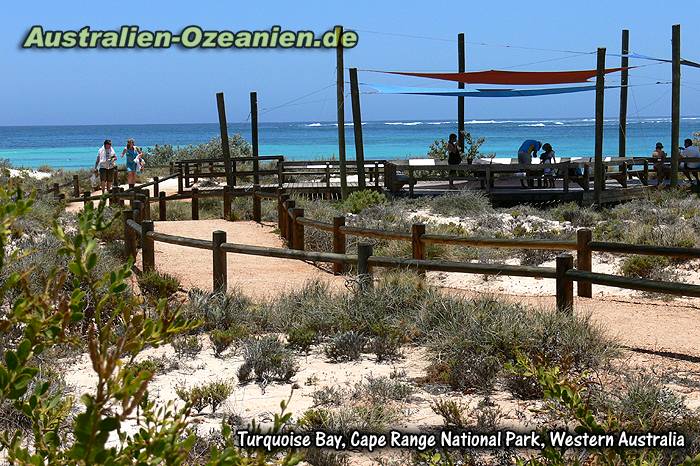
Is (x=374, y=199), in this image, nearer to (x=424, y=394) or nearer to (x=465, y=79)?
(x=465, y=79)

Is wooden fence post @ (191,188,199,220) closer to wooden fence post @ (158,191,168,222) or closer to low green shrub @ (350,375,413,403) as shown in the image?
wooden fence post @ (158,191,168,222)

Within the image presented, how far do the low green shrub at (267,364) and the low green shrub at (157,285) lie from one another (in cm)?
315

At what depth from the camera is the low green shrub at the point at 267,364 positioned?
5.80 metres

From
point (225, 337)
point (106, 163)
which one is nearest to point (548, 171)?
point (106, 163)

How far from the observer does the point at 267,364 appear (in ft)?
19.3

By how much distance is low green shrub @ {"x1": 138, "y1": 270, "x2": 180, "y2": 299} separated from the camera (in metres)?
9.12

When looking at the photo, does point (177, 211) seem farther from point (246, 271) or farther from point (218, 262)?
point (218, 262)

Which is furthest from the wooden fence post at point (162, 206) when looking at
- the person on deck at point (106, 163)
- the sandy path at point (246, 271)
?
the person on deck at point (106, 163)

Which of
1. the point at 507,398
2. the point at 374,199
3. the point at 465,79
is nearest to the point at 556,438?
the point at 507,398

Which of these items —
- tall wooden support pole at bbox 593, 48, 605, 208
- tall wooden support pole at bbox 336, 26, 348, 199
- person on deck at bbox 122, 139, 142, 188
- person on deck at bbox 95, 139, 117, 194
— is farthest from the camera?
person on deck at bbox 122, 139, 142, 188

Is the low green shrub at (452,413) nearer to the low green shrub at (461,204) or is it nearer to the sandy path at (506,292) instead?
the sandy path at (506,292)

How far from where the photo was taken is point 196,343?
259 inches

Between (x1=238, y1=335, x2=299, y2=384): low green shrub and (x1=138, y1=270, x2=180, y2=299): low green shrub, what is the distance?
10.3 ft

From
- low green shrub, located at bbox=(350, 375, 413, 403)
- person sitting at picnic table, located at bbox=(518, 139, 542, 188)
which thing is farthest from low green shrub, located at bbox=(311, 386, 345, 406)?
person sitting at picnic table, located at bbox=(518, 139, 542, 188)
